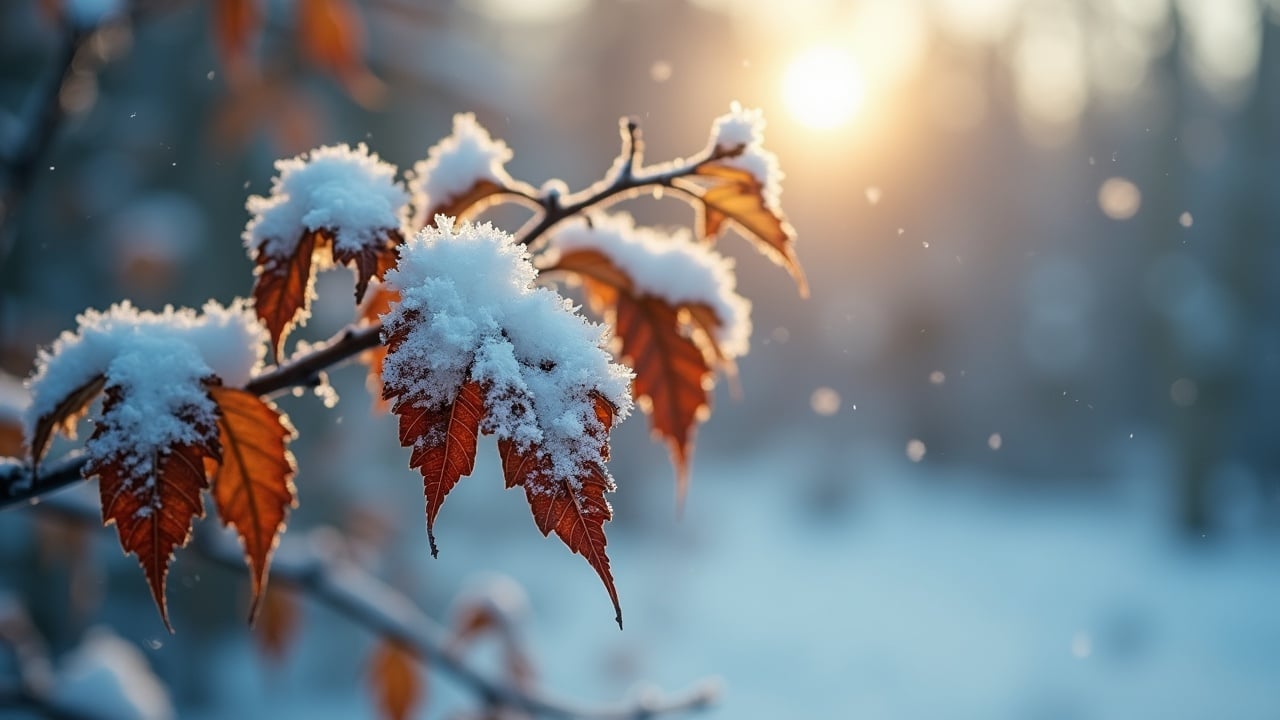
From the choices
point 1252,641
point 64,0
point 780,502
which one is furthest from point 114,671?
point 780,502

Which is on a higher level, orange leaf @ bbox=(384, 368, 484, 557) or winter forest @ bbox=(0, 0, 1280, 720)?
winter forest @ bbox=(0, 0, 1280, 720)

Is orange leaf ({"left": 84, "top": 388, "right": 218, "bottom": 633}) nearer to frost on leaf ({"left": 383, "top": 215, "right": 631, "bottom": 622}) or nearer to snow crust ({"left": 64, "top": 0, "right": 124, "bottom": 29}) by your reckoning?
frost on leaf ({"left": 383, "top": 215, "right": 631, "bottom": 622})

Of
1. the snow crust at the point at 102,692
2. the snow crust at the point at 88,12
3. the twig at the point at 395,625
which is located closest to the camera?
the snow crust at the point at 88,12

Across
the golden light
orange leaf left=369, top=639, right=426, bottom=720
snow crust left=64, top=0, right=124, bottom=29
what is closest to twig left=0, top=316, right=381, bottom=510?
snow crust left=64, top=0, right=124, bottom=29

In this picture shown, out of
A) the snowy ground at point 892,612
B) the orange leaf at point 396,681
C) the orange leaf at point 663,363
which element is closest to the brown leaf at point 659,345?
the orange leaf at point 663,363

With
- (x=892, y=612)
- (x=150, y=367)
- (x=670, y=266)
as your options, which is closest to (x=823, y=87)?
(x=670, y=266)

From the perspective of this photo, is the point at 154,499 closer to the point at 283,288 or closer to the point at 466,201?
the point at 283,288

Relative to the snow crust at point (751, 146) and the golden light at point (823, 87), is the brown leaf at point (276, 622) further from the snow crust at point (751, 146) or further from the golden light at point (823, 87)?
Result: the golden light at point (823, 87)

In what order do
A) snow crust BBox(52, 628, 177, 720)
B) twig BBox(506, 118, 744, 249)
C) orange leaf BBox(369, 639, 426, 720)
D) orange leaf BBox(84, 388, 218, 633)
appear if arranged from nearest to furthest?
orange leaf BBox(84, 388, 218, 633) → twig BBox(506, 118, 744, 249) → snow crust BBox(52, 628, 177, 720) → orange leaf BBox(369, 639, 426, 720)
